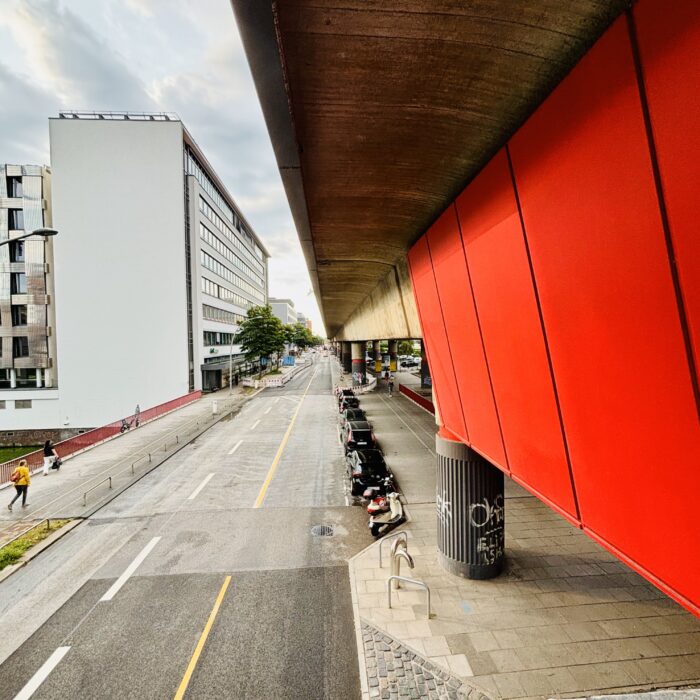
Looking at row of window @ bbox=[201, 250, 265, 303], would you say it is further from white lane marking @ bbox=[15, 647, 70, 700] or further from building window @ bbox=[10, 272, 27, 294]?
white lane marking @ bbox=[15, 647, 70, 700]

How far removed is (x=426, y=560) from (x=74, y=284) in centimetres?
3926

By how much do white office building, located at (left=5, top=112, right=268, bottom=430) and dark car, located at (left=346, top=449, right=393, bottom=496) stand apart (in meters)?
28.7

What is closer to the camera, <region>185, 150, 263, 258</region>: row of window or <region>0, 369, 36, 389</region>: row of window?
<region>0, 369, 36, 389</region>: row of window

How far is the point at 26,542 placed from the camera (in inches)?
404

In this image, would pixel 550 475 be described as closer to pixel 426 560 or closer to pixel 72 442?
pixel 426 560

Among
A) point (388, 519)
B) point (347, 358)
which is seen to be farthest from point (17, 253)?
point (347, 358)

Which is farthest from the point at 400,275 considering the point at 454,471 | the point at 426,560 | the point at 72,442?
the point at 72,442

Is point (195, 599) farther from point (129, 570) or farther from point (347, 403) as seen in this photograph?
point (347, 403)

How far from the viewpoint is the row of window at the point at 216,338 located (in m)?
44.6

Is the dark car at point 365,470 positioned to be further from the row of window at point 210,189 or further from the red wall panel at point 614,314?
the row of window at point 210,189

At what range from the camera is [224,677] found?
607 centimetres

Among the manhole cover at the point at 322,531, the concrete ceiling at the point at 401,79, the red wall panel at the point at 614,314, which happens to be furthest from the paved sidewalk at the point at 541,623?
the concrete ceiling at the point at 401,79

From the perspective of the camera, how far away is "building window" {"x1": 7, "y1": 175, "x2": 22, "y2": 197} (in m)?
36.0

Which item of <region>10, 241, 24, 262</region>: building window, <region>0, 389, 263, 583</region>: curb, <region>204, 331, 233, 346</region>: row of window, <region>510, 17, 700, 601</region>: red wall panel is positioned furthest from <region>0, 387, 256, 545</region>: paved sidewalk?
<region>10, 241, 24, 262</region>: building window
